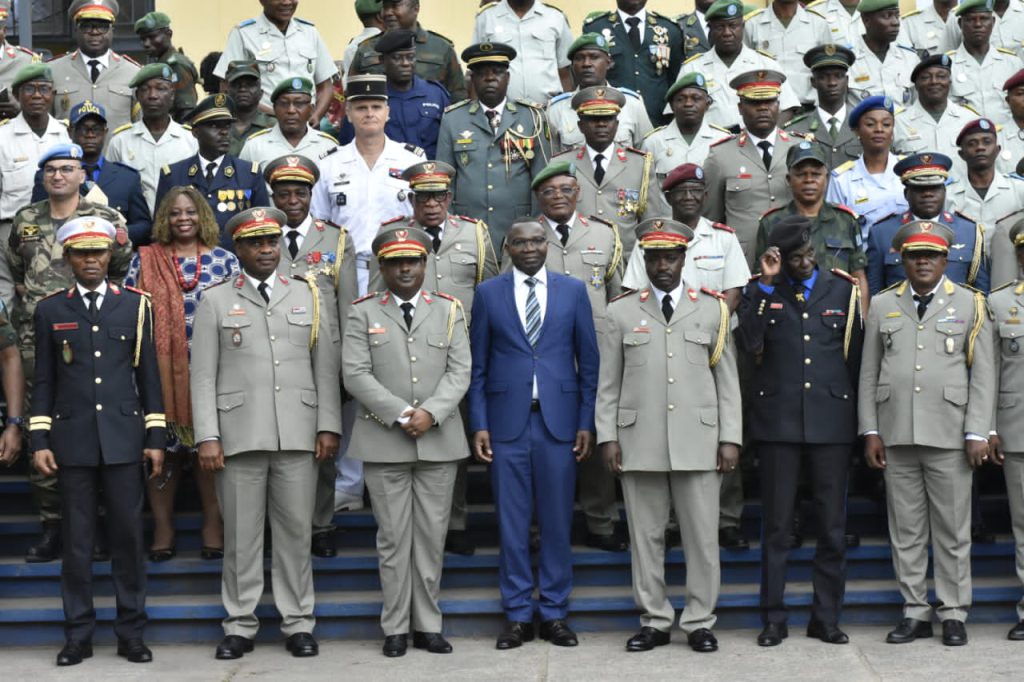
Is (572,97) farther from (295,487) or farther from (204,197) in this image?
(295,487)

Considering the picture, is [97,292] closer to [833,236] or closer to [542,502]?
[542,502]

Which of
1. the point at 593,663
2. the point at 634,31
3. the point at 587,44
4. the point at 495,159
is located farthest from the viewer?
the point at 634,31

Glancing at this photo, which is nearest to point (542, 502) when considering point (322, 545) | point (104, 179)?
point (322, 545)

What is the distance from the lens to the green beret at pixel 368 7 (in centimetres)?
1344

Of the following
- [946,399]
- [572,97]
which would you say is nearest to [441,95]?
[572,97]

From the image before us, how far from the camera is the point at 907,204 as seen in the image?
10.5 meters

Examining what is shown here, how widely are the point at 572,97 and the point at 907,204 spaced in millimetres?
2395

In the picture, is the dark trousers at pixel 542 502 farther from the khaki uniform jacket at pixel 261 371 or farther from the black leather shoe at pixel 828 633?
the black leather shoe at pixel 828 633

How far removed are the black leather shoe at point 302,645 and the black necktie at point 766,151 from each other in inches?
162

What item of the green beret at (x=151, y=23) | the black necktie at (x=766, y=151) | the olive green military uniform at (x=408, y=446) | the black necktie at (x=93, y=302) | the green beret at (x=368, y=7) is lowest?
the olive green military uniform at (x=408, y=446)

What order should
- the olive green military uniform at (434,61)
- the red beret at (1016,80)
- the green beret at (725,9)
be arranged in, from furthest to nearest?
1. the olive green military uniform at (434,61)
2. the green beret at (725,9)
3. the red beret at (1016,80)

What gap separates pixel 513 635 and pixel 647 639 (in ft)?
2.40

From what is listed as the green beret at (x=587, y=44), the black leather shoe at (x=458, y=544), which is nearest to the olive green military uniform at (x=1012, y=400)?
Answer: the black leather shoe at (x=458, y=544)

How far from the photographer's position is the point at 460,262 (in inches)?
394
